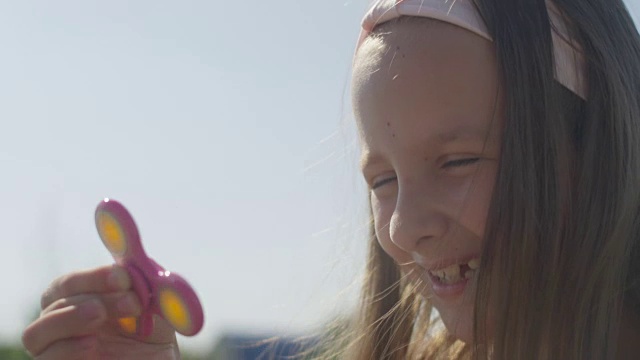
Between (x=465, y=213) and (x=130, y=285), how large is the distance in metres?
0.42

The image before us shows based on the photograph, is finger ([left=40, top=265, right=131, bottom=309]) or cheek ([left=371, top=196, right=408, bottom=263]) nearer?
finger ([left=40, top=265, right=131, bottom=309])

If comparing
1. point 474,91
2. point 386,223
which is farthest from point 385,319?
point 474,91

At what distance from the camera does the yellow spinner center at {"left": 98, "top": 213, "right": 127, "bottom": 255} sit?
4.19ft

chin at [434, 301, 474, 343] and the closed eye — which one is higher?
the closed eye

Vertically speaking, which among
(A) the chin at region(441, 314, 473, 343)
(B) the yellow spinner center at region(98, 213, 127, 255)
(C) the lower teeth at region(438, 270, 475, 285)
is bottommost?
(A) the chin at region(441, 314, 473, 343)

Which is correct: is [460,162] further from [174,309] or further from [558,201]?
[174,309]

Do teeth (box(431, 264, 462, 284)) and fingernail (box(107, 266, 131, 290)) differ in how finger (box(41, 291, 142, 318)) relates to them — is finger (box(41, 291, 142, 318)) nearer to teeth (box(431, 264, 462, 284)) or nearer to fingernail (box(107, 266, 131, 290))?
fingernail (box(107, 266, 131, 290))

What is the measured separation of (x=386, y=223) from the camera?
56.1 inches

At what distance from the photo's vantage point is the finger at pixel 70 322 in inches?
49.1

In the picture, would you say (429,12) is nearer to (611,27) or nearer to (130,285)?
(611,27)

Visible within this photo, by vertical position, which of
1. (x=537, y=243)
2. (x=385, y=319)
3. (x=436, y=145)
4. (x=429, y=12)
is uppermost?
(x=429, y=12)

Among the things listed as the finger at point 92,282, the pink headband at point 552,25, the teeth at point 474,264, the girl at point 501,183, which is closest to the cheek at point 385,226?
the girl at point 501,183

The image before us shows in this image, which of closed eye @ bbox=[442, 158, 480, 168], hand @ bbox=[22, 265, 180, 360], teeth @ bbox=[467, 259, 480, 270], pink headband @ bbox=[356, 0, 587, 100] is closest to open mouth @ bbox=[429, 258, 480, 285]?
teeth @ bbox=[467, 259, 480, 270]

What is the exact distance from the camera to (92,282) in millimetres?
1279
